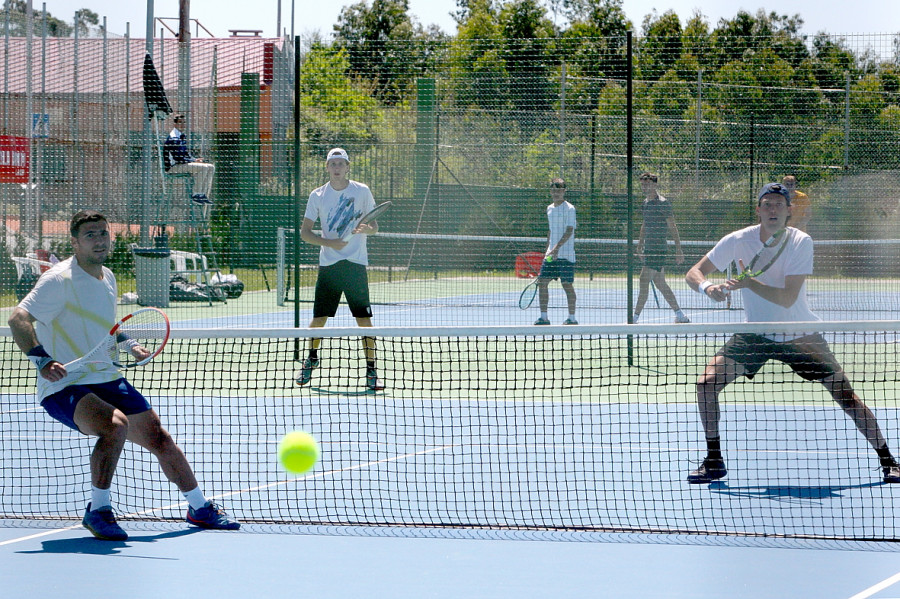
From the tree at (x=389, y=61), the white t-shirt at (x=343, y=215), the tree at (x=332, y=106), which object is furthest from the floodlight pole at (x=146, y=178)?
the white t-shirt at (x=343, y=215)

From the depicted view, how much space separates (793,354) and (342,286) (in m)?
3.97

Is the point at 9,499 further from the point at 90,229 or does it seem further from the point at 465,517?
the point at 465,517

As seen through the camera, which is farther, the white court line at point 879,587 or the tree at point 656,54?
the tree at point 656,54

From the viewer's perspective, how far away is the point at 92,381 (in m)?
4.90

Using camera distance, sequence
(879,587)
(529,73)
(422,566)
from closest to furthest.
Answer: (879,587), (422,566), (529,73)

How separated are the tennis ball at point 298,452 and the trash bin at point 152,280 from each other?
30.6 feet

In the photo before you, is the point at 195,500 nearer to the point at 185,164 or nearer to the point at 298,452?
the point at 298,452

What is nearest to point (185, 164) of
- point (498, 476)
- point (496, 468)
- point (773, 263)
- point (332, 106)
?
point (332, 106)

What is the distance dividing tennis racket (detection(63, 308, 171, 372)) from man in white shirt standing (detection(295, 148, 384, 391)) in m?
3.52

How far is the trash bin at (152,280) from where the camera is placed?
15.5 m

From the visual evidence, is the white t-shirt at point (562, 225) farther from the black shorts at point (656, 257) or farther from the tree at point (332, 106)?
the tree at point (332, 106)

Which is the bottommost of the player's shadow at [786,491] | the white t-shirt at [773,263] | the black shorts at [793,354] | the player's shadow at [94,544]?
the player's shadow at [94,544]

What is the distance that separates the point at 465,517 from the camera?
5.10 metres

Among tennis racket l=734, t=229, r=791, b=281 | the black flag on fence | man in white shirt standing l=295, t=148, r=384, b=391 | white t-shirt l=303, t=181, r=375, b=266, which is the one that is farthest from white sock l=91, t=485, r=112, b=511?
the black flag on fence
